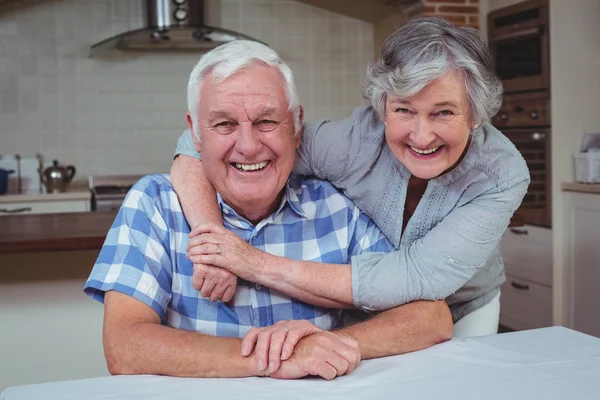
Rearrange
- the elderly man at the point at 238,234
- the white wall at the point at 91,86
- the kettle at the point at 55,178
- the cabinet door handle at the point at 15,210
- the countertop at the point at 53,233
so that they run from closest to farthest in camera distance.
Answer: the elderly man at the point at 238,234 < the countertop at the point at 53,233 < the cabinet door handle at the point at 15,210 < the kettle at the point at 55,178 < the white wall at the point at 91,86

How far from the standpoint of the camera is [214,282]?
1595 mm

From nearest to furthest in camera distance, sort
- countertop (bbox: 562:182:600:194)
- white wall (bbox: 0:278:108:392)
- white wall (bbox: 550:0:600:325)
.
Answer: white wall (bbox: 0:278:108:392) → countertop (bbox: 562:182:600:194) → white wall (bbox: 550:0:600:325)

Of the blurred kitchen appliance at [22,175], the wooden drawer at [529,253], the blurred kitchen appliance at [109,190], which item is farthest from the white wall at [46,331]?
the wooden drawer at [529,253]

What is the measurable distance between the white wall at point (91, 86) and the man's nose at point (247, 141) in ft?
12.1

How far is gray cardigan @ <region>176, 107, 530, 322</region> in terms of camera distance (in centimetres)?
157

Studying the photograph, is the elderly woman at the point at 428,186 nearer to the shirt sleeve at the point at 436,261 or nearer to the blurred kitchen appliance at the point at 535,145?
the shirt sleeve at the point at 436,261

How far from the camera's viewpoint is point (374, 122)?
1.82 meters

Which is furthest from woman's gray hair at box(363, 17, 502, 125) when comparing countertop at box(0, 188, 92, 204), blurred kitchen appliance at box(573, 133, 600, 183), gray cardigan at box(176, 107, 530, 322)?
countertop at box(0, 188, 92, 204)

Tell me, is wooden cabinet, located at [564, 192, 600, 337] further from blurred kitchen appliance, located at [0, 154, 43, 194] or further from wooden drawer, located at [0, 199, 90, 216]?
blurred kitchen appliance, located at [0, 154, 43, 194]

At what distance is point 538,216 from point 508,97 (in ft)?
2.47

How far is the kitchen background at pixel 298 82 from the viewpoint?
13.8 ft

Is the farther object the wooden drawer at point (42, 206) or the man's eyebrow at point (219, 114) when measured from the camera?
the wooden drawer at point (42, 206)

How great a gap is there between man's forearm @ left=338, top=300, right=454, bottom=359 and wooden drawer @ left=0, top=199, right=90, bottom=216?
334cm

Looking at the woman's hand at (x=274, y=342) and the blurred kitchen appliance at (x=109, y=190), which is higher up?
the blurred kitchen appliance at (x=109, y=190)
